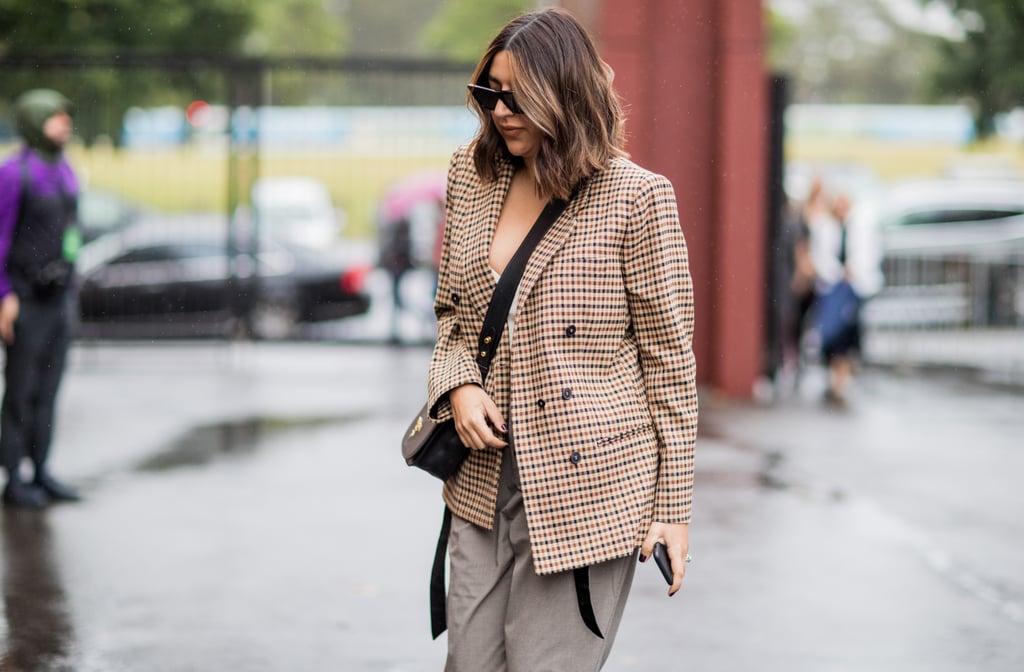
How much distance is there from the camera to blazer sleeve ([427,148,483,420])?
3.12 meters

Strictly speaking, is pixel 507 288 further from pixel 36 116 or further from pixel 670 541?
pixel 36 116

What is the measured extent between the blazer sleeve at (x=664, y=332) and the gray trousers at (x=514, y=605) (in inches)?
8.7

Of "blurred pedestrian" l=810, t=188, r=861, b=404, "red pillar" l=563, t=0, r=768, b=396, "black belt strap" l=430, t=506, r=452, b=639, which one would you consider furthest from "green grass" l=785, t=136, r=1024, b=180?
"black belt strap" l=430, t=506, r=452, b=639

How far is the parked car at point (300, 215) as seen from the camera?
76.6 feet

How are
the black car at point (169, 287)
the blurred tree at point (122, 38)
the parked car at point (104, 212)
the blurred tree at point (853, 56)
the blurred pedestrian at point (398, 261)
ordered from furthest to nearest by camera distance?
the blurred tree at point (853, 56)
the blurred tree at point (122, 38)
the parked car at point (104, 212)
the blurred pedestrian at point (398, 261)
the black car at point (169, 287)

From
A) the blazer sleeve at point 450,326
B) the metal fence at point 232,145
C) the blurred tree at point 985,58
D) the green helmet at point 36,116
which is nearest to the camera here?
the blazer sleeve at point 450,326

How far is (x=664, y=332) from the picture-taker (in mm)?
3094

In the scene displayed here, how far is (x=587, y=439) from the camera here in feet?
9.90

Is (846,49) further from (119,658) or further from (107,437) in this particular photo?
(119,658)

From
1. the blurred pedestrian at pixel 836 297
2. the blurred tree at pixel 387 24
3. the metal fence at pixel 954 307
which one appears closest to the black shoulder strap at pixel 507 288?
the blurred pedestrian at pixel 836 297

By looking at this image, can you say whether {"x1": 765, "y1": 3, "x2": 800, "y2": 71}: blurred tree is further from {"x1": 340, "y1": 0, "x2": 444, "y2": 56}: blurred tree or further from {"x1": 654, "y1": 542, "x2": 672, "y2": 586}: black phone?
{"x1": 654, "y1": 542, "x2": 672, "y2": 586}: black phone

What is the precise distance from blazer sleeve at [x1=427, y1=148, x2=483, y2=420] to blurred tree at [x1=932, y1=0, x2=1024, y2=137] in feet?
64.9

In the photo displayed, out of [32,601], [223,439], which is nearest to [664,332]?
[32,601]

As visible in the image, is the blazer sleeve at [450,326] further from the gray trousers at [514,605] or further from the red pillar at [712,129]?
the red pillar at [712,129]
